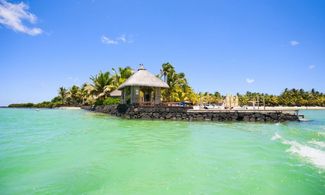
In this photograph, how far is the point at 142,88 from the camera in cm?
2602

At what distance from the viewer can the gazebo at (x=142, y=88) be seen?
2478 cm

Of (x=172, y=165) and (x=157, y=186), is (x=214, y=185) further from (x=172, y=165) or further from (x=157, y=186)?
(x=172, y=165)

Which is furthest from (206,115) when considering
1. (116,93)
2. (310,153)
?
(116,93)

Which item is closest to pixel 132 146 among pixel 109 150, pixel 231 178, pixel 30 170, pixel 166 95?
pixel 109 150

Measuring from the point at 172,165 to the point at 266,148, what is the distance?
4.48 m

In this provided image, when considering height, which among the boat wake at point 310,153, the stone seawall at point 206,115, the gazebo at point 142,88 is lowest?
the boat wake at point 310,153

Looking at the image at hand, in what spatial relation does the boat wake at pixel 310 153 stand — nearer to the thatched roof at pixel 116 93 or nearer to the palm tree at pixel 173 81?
the palm tree at pixel 173 81

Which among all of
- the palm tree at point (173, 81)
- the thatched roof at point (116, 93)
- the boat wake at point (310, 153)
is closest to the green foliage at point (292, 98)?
the palm tree at point (173, 81)

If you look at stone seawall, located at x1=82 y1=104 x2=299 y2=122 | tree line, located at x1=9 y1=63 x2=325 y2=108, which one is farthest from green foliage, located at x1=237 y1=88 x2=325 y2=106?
stone seawall, located at x1=82 y1=104 x2=299 y2=122

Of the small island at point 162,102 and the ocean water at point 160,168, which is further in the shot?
the small island at point 162,102

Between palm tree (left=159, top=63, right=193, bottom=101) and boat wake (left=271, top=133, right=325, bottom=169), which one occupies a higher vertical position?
palm tree (left=159, top=63, right=193, bottom=101)

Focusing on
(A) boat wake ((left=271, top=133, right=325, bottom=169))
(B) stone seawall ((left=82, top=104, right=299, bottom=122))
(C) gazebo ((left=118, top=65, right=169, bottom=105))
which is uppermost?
(C) gazebo ((left=118, top=65, right=169, bottom=105))

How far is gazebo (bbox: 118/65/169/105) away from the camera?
2478 centimetres

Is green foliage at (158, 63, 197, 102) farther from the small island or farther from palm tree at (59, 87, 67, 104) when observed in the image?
palm tree at (59, 87, 67, 104)
